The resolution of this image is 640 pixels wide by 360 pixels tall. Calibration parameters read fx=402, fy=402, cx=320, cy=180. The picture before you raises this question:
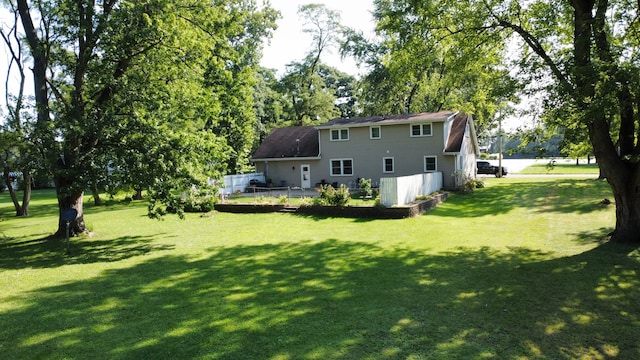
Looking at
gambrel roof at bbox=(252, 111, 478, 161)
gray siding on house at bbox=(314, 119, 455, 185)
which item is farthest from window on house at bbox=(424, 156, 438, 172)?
gambrel roof at bbox=(252, 111, 478, 161)

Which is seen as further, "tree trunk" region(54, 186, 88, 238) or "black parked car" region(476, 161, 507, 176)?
"black parked car" region(476, 161, 507, 176)

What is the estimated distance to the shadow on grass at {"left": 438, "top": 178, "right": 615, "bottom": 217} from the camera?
17.9m

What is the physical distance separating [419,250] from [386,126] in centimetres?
1903

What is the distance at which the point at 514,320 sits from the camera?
5.79 m

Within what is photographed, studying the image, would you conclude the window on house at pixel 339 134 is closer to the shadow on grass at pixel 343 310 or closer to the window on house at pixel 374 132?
the window on house at pixel 374 132

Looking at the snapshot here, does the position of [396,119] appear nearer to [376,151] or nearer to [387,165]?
[376,151]

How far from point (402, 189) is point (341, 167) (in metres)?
13.2

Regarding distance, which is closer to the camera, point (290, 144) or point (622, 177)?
point (622, 177)

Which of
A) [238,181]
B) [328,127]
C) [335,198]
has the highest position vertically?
[328,127]

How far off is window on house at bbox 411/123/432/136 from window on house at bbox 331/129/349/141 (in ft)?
16.1

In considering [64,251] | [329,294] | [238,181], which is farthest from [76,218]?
[238,181]

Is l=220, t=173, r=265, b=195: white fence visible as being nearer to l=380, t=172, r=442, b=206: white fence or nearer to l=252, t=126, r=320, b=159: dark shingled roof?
l=252, t=126, r=320, b=159: dark shingled roof

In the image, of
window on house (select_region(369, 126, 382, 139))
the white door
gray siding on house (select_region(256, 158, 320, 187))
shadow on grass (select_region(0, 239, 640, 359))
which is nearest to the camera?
shadow on grass (select_region(0, 239, 640, 359))

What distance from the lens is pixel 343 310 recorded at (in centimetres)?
630
